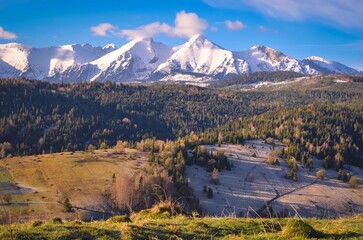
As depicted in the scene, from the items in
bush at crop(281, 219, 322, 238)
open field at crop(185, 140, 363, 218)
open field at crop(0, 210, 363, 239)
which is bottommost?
open field at crop(185, 140, 363, 218)

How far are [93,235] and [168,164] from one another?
525 ft

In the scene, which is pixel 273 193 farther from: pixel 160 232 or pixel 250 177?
pixel 160 232

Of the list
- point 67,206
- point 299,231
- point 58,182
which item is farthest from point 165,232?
point 58,182

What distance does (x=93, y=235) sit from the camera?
15.8 meters

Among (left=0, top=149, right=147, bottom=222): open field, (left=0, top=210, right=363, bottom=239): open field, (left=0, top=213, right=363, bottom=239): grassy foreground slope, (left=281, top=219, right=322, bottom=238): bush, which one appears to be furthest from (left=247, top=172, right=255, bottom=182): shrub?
(left=281, top=219, right=322, bottom=238): bush

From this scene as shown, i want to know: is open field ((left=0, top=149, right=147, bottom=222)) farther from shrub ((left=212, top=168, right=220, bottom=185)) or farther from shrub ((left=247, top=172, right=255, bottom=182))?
shrub ((left=247, top=172, right=255, bottom=182))

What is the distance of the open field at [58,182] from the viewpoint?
11769 cm

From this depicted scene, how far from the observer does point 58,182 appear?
148125 millimetres

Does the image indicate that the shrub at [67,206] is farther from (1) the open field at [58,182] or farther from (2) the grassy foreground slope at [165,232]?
(2) the grassy foreground slope at [165,232]

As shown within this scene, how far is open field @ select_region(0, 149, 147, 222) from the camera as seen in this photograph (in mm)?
117688

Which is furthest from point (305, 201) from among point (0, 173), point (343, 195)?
point (0, 173)

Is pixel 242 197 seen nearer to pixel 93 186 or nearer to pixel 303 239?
pixel 93 186

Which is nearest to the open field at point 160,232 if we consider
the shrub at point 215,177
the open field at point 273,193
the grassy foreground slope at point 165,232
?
the grassy foreground slope at point 165,232

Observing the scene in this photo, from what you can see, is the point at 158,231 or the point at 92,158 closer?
the point at 158,231
